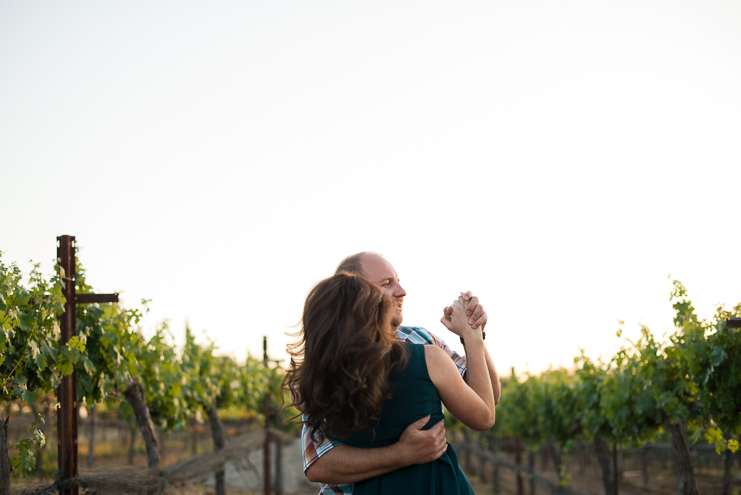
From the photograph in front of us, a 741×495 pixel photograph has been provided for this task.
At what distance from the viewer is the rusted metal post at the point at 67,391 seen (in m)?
3.42

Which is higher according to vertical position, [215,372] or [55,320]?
[55,320]

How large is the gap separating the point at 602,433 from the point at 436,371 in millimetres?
9009

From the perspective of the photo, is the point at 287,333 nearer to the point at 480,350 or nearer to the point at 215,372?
the point at 480,350

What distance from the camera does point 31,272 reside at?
342cm

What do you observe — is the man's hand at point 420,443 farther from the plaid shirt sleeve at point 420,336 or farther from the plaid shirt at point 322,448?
the plaid shirt sleeve at point 420,336

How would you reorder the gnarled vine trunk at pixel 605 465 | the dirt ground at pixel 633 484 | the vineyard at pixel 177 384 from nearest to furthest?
the vineyard at pixel 177 384
the gnarled vine trunk at pixel 605 465
the dirt ground at pixel 633 484

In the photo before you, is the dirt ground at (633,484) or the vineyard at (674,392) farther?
the dirt ground at (633,484)

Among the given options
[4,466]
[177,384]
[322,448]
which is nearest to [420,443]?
[322,448]

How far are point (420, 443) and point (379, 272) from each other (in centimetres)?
75

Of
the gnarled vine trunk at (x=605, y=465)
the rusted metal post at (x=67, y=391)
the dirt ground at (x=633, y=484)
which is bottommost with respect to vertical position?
the dirt ground at (x=633, y=484)

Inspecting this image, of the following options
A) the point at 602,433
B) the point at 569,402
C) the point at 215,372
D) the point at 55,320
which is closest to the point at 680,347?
the point at 602,433

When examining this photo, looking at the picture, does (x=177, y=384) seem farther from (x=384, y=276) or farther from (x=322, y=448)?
(x=322, y=448)

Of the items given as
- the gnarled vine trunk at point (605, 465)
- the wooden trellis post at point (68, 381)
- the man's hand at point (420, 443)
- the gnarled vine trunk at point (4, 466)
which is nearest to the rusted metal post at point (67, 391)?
the wooden trellis post at point (68, 381)

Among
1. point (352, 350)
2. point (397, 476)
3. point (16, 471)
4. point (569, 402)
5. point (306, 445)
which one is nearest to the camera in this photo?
point (352, 350)
